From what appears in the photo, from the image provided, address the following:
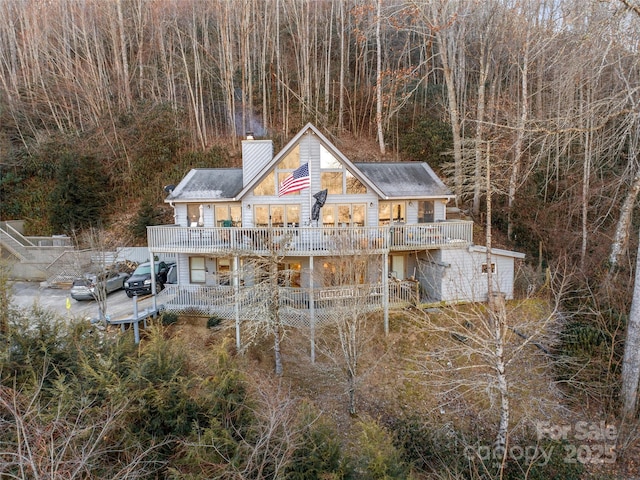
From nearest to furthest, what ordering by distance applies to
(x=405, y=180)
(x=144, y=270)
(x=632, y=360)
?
(x=632, y=360) → (x=405, y=180) → (x=144, y=270)

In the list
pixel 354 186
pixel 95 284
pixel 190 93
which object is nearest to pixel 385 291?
pixel 354 186

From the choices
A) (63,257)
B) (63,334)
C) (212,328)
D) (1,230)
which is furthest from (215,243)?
(1,230)

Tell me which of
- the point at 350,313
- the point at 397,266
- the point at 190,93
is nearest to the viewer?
the point at 350,313

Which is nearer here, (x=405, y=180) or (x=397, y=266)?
(x=397, y=266)

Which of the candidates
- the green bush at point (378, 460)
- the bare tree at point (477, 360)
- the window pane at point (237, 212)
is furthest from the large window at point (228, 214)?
the green bush at point (378, 460)

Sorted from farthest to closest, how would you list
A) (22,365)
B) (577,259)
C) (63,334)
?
(577,259) < (63,334) < (22,365)

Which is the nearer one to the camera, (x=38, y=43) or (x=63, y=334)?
(x=63, y=334)

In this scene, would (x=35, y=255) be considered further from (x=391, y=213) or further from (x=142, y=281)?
(x=391, y=213)

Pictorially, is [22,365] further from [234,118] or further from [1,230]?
[234,118]
